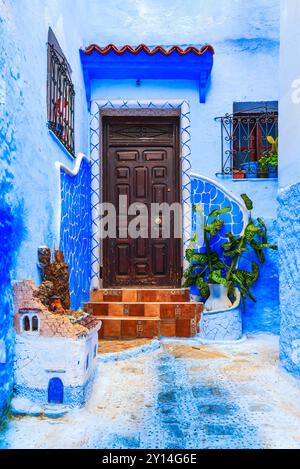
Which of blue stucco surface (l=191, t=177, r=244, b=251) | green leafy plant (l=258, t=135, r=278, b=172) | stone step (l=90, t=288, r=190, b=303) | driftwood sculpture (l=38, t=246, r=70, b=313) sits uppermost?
green leafy plant (l=258, t=135, r=278, b=172)

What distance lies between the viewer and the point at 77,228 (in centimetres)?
510

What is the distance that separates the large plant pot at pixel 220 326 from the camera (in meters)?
5.17

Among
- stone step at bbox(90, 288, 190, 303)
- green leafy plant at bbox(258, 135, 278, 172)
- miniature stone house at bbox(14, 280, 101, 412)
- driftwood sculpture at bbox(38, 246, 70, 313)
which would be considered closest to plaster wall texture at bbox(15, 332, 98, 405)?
miniature stone house at bbox(14, 280, 101, 412)

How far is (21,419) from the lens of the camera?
276 centimetres

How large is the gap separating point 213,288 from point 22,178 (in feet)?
10.2

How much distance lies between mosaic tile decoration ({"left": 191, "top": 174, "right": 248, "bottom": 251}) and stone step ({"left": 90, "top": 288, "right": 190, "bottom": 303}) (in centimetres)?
74

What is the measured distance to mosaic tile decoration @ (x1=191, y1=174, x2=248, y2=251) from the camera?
581 centimetres

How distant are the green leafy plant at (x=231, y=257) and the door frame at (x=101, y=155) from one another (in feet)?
1.20

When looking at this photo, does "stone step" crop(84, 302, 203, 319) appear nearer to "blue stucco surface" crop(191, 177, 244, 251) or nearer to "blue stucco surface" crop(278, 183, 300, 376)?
"blue stucco surface" crop(191, 177, 244, 251)

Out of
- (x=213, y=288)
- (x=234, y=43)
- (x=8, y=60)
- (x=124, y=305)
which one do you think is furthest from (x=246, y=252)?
(x=8, y=60)

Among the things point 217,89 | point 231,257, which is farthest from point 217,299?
point 217,89

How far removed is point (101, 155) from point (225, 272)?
2461 mm

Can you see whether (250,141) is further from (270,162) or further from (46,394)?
(46,394)

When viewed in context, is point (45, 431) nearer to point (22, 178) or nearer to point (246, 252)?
point (22, 178)
